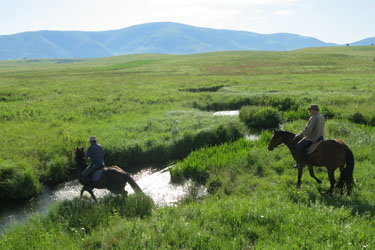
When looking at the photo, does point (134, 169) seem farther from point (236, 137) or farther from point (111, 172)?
point (236, 137)

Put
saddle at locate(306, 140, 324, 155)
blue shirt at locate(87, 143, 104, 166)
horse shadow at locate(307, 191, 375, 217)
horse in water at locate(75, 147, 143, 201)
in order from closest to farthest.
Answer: horse shadow at locate(307, 191, 375, 217) < saddle at locate(306, 140, 324, 155) < horse in water at locate(75, 147, 143, 201) < blue shirt at locate(87, 143, 104, 166)

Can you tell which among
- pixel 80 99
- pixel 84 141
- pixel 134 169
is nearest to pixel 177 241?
pixel 134 169

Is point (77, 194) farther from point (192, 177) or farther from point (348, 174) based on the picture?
point (348, 174)

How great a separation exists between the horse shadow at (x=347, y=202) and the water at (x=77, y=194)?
4.64 meters

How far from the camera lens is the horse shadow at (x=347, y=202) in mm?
7397

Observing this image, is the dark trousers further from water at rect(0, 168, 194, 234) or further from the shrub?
the shrub

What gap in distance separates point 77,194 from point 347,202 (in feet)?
34.9

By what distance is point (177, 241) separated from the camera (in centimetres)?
620

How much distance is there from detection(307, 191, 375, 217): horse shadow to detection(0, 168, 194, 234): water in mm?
4641

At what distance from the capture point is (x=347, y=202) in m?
8.05

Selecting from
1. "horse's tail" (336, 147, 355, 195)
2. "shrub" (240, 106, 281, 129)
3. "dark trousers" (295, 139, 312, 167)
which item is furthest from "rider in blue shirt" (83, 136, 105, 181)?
"shrub" (240, 106, 281, 129)

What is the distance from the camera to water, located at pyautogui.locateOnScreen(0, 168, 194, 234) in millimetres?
9938

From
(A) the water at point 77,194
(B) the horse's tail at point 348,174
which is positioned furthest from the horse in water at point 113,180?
(B) the horse's tail at point 348,174

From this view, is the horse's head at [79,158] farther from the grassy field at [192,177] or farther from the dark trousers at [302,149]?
the dark trousers at [302,149]
